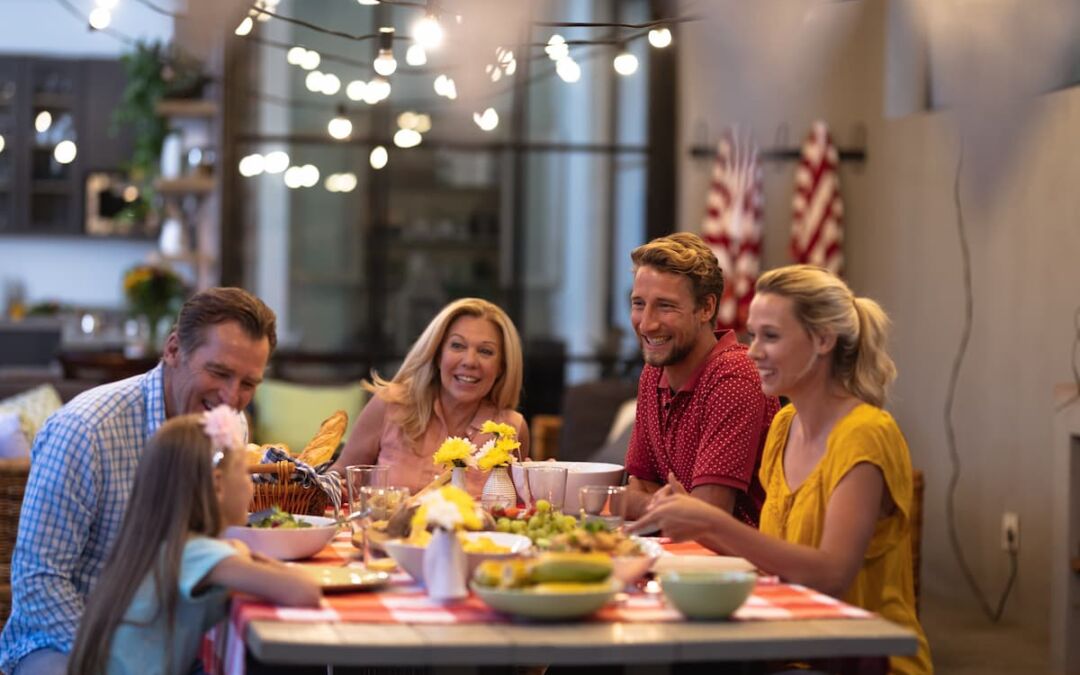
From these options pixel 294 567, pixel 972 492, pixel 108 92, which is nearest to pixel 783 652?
pixel 294 567

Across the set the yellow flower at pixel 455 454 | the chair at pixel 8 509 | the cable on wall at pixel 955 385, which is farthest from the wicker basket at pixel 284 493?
the cable on wall at pixel 955 385

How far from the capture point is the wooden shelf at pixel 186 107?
8400mm

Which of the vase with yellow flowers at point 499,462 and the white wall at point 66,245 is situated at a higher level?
the white wall at point 66,245

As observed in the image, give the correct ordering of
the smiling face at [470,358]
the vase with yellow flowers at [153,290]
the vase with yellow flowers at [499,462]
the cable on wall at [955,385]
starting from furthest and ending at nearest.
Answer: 1. the vase with yellow flowers at [153,290]
2. the cable on wall at [955,385]
3. the smiling face at [470,358]
4. the vase with yellow flowers at [499,462]

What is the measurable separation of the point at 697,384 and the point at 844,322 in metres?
0.62

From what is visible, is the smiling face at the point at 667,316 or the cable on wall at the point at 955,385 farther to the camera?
the cable on wall at the point at 955,385

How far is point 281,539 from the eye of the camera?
7.97 ft

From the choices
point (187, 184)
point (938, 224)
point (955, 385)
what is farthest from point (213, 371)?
point (187, 184)

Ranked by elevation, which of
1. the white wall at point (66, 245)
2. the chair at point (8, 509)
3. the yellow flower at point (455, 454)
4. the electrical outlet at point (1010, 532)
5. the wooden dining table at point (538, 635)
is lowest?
the electrical outlet at point (1010, 532)

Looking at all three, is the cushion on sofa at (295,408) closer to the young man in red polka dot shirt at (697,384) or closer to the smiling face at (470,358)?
the smiling face at (470,358)

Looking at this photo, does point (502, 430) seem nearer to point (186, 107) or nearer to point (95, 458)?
point (95, 458)

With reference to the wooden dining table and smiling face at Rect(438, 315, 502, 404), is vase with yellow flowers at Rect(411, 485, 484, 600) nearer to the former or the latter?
the wooden dining table

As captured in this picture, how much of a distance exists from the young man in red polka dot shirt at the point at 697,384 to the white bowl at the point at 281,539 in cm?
87

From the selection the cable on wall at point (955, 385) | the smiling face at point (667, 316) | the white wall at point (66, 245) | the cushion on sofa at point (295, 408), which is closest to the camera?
the smiling face at point (667, 316)
